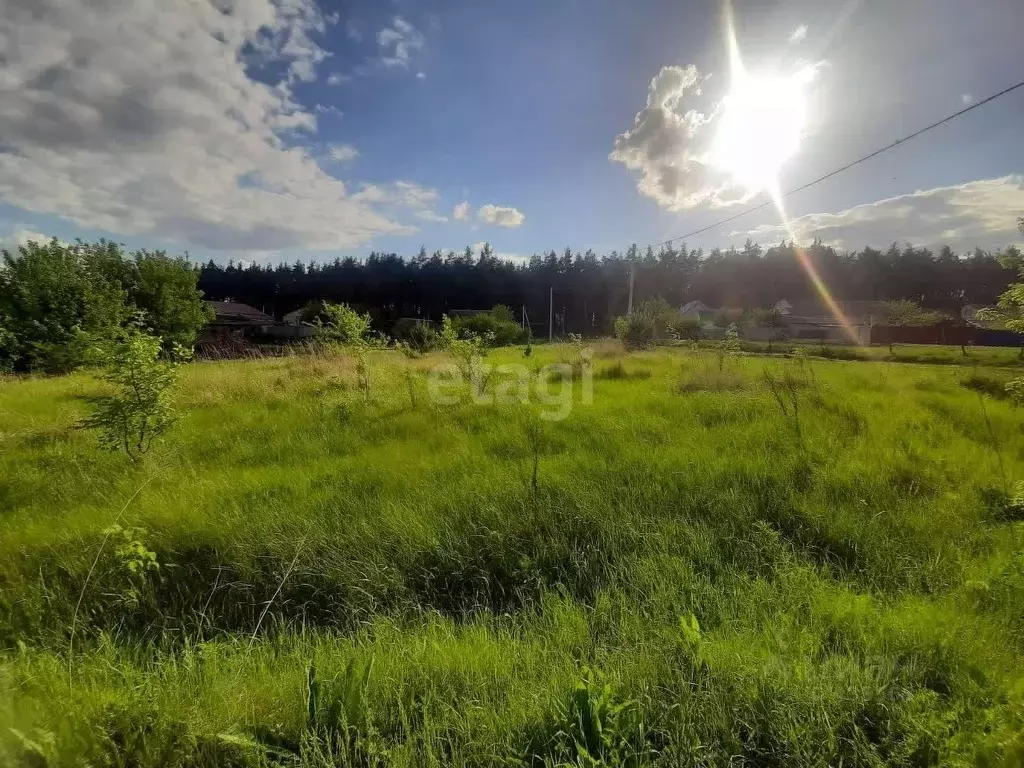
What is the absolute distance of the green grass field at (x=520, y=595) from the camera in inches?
72.7

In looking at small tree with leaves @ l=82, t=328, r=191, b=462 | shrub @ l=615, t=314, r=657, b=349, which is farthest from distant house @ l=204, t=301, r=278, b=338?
small tree with leaves @ l=82, t=328, r=191, b=462

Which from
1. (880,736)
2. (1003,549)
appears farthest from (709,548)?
(1003,549)

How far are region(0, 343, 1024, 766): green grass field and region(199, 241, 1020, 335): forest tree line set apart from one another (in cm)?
5187

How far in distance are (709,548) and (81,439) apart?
770 centimetres

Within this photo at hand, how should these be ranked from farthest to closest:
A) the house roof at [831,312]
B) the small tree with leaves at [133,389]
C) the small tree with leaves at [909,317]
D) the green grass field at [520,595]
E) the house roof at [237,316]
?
the house roof at [831,312], the small tree with leaves at [909,317], the house roof at [237,316], the small tree with leaves at [133,389], the green grass field at [520,595]

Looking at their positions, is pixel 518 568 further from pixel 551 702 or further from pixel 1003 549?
pixel 1003 549

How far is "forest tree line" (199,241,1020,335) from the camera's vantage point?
204 ft

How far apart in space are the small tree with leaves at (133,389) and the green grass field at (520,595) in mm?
440

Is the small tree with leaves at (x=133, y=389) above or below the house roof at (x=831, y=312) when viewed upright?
below

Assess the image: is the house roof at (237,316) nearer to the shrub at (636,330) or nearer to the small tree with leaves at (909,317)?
the shrub at (636,330)

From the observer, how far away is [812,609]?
264 cm

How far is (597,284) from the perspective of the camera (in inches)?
2579

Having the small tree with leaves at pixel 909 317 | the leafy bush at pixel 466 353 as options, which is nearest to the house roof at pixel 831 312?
the small tree with leaves at pixel 909 317

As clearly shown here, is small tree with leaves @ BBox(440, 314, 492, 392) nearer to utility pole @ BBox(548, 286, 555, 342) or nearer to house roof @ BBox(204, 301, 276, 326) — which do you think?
utility pole @ BBox(548, 286, 555, 342)
